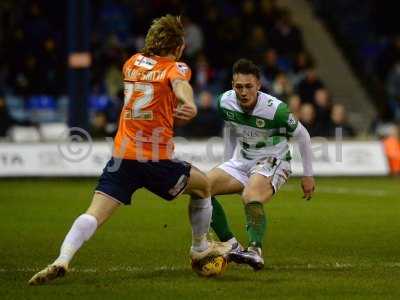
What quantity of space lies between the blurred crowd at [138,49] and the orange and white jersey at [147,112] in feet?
38.6

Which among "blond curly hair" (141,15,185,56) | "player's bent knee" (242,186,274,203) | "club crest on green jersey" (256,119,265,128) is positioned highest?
"blond curly hair" (141,15,185,56)

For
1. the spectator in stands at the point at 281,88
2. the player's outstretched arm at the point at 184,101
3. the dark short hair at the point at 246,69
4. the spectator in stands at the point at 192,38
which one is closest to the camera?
the player's outstretched arm at the point at 184,101

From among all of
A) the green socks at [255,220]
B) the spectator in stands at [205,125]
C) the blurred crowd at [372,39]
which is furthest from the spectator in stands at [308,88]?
the green socks at [255,220]

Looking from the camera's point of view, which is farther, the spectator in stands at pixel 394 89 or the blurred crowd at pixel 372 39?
→ the blurred crowd at pixel 372 39

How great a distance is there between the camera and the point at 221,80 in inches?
906

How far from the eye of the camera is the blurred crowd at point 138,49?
20609 millimetres

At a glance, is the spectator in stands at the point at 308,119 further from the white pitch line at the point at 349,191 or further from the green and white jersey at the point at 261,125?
the green and white jersey at the point at 261,125

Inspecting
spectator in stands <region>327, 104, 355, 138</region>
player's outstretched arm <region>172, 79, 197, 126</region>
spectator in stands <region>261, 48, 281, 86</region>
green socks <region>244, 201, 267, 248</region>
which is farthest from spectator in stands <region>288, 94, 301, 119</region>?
player's outstretched arm <region>172, 79, 197, 126</region>

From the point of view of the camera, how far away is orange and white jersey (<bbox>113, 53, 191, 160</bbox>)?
819 cm

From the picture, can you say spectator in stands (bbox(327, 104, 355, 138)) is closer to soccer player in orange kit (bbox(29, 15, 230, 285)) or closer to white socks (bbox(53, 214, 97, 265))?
soccer player in orange kit (bbox(29, 15, 230, 285))

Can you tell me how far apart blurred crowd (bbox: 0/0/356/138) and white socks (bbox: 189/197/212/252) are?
37.4 feet

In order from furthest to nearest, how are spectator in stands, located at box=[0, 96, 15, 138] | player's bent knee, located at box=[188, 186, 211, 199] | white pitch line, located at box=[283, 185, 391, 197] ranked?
spectator in stands, located at box=[0, 96, 15, 138] < white pitch line, located at box=[283, 185, 391, 197] < player's bent knee, located at box=[188, 186, 211, 199]

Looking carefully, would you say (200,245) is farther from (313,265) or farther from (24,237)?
(24,237)

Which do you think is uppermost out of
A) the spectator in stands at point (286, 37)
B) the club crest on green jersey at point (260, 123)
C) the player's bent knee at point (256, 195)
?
the spectator in stands at point (286, 37)
